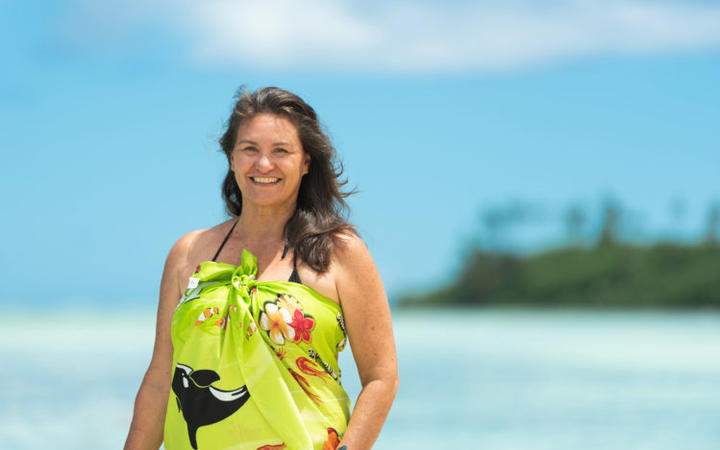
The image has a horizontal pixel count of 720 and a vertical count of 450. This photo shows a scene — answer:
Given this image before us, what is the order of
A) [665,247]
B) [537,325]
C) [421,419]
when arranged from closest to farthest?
1. [421,419]
2. [537,325]
3. [665,247]

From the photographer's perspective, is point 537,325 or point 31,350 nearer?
point 31,350

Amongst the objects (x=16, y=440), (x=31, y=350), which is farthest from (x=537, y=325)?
(x=16, y=440)

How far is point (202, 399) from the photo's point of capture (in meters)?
2.17

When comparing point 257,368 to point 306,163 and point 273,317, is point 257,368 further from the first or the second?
point 306,163

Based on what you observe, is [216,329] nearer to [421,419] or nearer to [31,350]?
[421,419]

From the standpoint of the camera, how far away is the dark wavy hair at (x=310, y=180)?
2254 mm

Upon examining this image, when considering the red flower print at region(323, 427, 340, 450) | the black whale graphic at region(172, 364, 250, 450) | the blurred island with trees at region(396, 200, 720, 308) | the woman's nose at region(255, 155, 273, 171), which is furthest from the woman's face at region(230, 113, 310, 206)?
the blurred island with trees at region(396, 200, 720, 308)

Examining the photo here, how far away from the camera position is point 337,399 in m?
2.23

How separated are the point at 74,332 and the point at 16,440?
636 inches

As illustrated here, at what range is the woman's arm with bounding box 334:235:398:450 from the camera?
2201 millimetres

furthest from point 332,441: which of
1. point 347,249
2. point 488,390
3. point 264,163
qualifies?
point 488,390

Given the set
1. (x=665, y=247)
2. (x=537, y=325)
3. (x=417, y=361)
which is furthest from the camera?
(x=665, y=247)

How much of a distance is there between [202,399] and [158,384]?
0.25 m

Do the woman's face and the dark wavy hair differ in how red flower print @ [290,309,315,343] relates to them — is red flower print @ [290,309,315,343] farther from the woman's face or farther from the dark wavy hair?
the woman's face
